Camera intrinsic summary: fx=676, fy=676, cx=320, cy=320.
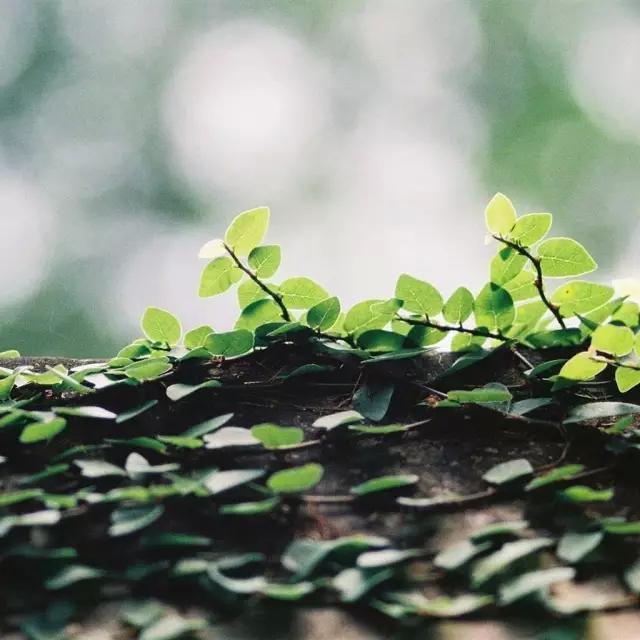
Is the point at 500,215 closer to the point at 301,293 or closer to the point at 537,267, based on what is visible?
the point at 537,267

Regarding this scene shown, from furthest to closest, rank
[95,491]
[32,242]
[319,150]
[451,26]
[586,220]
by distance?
1. [451,26]
2. [319,150]
3. [586,220]
4. [32,242]
5. [95,491]

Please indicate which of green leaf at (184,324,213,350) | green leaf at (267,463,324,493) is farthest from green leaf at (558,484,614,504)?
green leaf at (184,324,213,350)

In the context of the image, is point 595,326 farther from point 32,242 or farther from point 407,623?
point 32,242

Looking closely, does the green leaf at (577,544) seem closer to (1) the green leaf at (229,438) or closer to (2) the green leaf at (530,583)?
(2) the green leaf at (530,583)

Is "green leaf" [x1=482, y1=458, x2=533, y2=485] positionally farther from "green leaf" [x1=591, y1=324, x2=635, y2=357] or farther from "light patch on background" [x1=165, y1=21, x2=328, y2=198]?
"light patch on background" [x1=165, y1=21, x2=328, y2=198]

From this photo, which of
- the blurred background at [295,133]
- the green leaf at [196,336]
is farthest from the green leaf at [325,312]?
the blurred background at [295,133]

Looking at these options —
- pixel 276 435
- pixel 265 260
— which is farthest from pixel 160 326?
pixel 276 435

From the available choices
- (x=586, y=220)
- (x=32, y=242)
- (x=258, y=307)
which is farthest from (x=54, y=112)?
(x=258, y=307)
